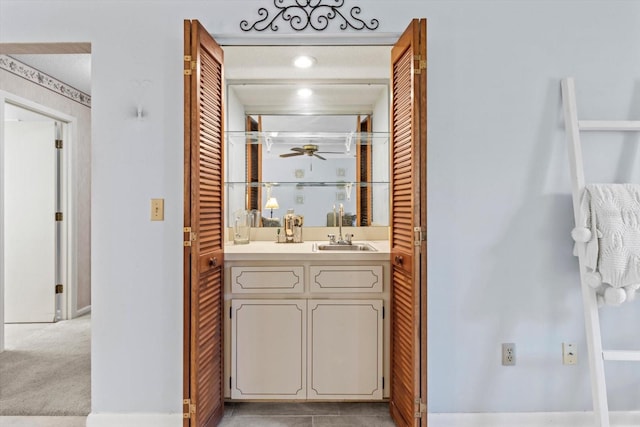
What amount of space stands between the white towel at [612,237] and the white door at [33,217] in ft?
14.1

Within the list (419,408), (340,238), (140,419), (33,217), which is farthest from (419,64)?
(33,217)

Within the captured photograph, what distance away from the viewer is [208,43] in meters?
1.89

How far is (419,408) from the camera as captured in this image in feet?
5.79

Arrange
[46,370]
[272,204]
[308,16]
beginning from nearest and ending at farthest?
[308,16] < [46,370] < [272,204]

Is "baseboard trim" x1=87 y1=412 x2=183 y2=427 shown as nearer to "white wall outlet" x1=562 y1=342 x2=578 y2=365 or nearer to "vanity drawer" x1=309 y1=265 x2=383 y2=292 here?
"vanity drawer" x1=309 y1=265 x2=383 y2=292

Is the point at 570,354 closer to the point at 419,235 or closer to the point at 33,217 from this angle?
the point at 419,235

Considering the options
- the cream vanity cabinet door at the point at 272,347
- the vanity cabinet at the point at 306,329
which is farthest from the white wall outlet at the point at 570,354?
the cream vanity cabinet door at the point at 272,347

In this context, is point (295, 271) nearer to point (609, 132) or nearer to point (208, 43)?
point (208, 43)

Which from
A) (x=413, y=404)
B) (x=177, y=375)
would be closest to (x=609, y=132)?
(x=413, y=404)

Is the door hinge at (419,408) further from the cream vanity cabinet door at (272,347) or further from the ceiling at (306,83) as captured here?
the ceiling at (306,83)

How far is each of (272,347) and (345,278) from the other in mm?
558

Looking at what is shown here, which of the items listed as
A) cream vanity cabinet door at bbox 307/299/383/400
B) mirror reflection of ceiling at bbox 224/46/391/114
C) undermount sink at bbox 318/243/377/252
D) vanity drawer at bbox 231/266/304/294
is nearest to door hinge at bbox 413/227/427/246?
cream vanity cabinet door at bbox 307/299/383/400

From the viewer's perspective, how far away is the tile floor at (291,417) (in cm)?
207

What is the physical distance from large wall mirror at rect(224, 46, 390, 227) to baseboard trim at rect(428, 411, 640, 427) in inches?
56.4
